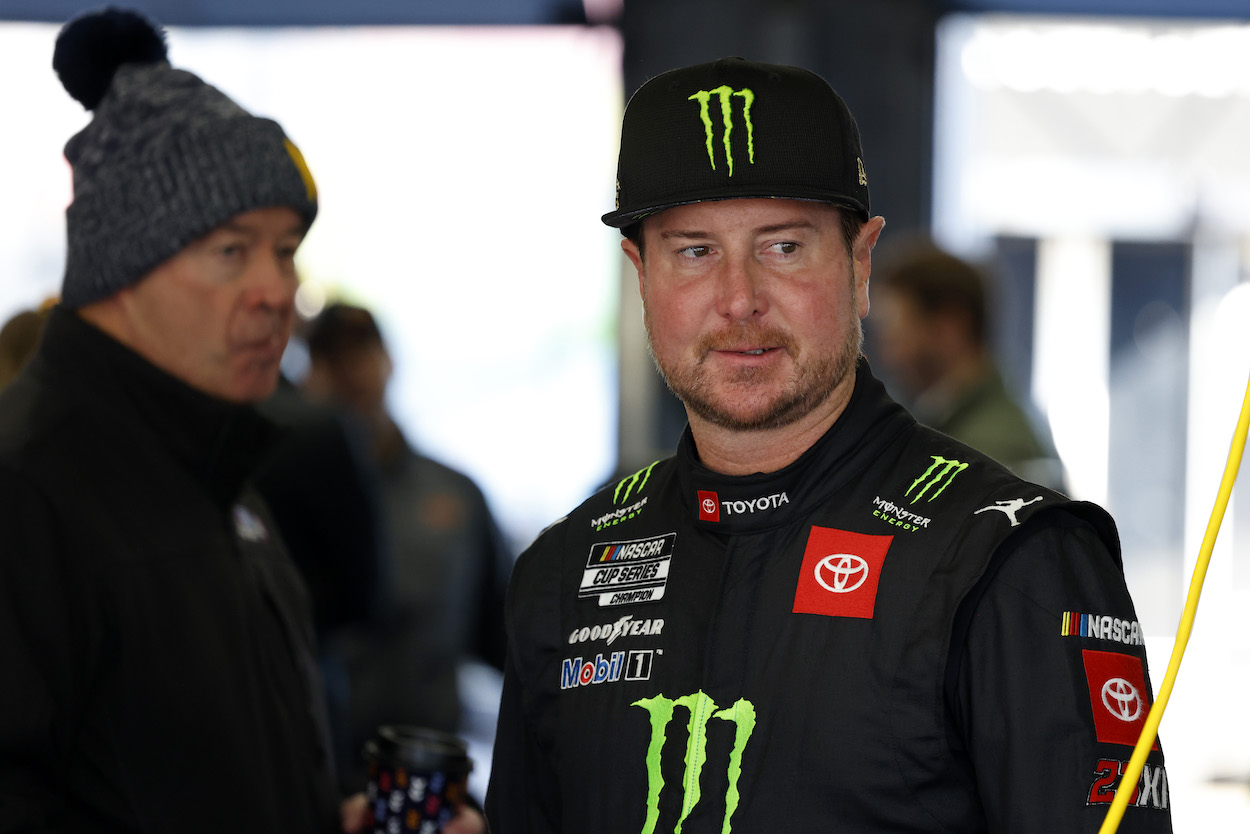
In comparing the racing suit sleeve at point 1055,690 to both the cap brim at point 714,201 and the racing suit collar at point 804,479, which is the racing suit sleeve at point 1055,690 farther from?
the cap brim at point 714,201

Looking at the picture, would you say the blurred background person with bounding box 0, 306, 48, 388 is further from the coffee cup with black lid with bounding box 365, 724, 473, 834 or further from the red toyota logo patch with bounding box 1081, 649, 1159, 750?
the red toyota logo patch with bounding box 1081, 649, 1159, 750

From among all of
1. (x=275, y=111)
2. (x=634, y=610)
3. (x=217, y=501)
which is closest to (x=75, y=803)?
(x=217, y=501)

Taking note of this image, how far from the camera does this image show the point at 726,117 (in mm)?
1377

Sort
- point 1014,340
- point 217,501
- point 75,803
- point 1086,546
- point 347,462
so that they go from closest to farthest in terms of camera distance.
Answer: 1. point 1086,546
2. point 75,803
3. point 217,501
4. point 347,462
5. point 1014,340

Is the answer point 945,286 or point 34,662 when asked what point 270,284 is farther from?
point 945,286

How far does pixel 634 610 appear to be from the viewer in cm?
146

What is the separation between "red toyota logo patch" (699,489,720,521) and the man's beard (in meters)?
0.07

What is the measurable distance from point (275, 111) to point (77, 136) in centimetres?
283

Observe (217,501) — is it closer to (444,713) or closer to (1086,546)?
(1086,546)

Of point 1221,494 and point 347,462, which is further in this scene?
point 347,462

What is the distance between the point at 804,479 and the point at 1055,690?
329 millimetres

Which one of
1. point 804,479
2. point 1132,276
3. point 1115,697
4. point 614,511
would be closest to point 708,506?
point 804,479

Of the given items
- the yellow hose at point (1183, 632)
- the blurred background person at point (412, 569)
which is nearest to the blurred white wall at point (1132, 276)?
the blurred background person at point (412, 569)

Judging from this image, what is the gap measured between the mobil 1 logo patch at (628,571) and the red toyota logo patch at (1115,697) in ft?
1.50
